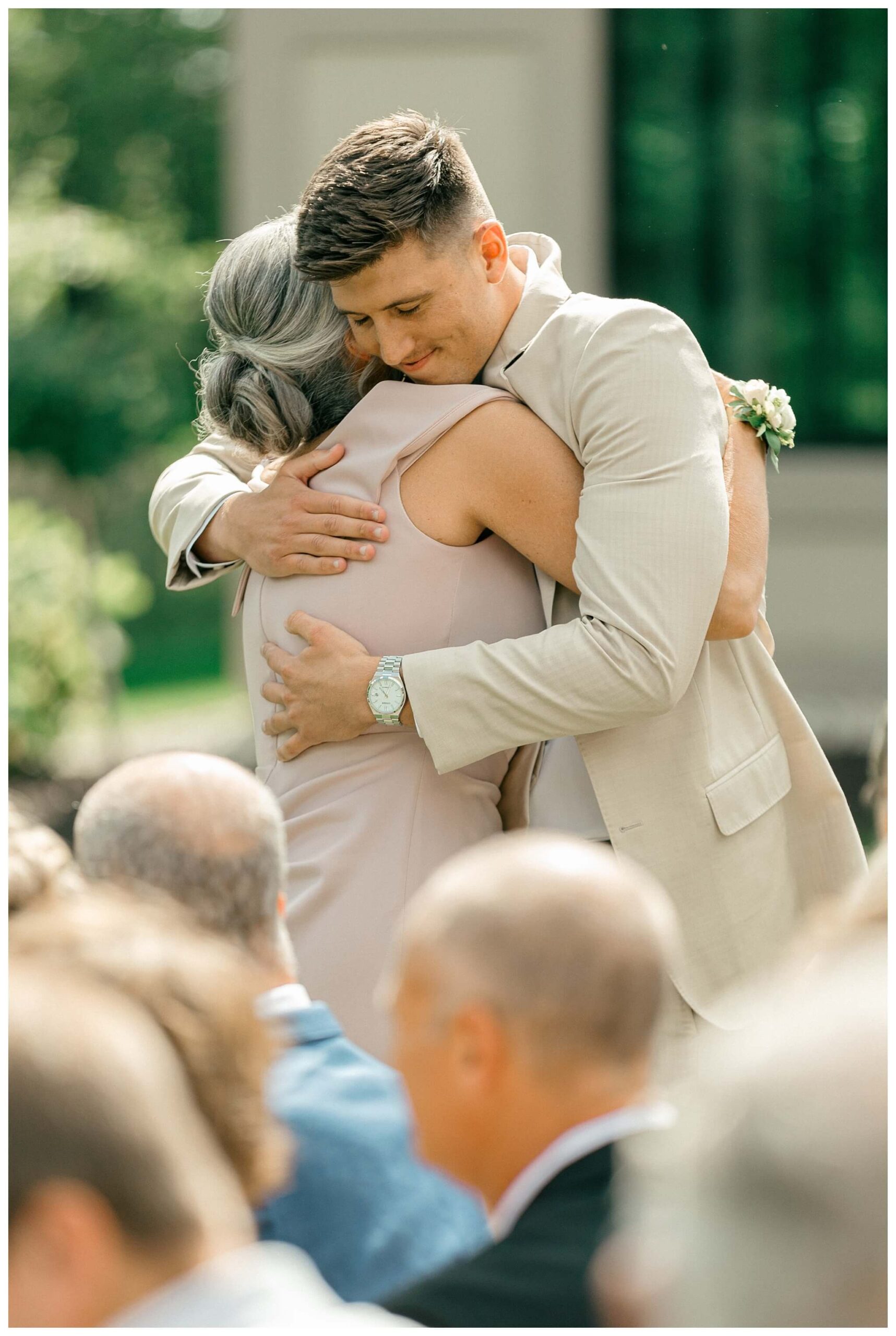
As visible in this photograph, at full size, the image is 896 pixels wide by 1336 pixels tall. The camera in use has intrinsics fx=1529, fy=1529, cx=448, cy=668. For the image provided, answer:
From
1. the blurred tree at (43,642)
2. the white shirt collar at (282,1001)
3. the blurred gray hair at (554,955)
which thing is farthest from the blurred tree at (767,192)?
the blurred gray hair at (554,955)

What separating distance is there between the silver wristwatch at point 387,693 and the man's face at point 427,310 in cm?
46

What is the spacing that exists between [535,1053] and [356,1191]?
15.7 inches

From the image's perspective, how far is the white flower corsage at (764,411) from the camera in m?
2.55

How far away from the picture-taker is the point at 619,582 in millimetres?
2162

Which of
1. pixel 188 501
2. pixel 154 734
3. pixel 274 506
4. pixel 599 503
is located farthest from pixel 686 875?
pixel 154 734

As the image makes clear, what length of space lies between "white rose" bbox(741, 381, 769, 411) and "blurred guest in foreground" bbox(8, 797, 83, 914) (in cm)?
133

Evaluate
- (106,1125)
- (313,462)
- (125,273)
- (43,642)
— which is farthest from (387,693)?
(125,273)

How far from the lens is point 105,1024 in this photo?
130 centimetres

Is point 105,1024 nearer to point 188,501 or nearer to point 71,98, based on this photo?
point 188,501

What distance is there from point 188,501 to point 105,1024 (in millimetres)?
1574

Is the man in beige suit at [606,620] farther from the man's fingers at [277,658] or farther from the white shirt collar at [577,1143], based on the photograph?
A: the white shirt collar at [577,1143]

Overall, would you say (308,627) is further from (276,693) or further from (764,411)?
(764,411)

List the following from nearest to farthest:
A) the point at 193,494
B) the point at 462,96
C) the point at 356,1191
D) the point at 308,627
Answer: the point at 356,1191
the point at 308,627
the point at 193,494
the point at 462,96

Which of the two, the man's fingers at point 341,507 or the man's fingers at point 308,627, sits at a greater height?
the man's fingers at point 341,507
